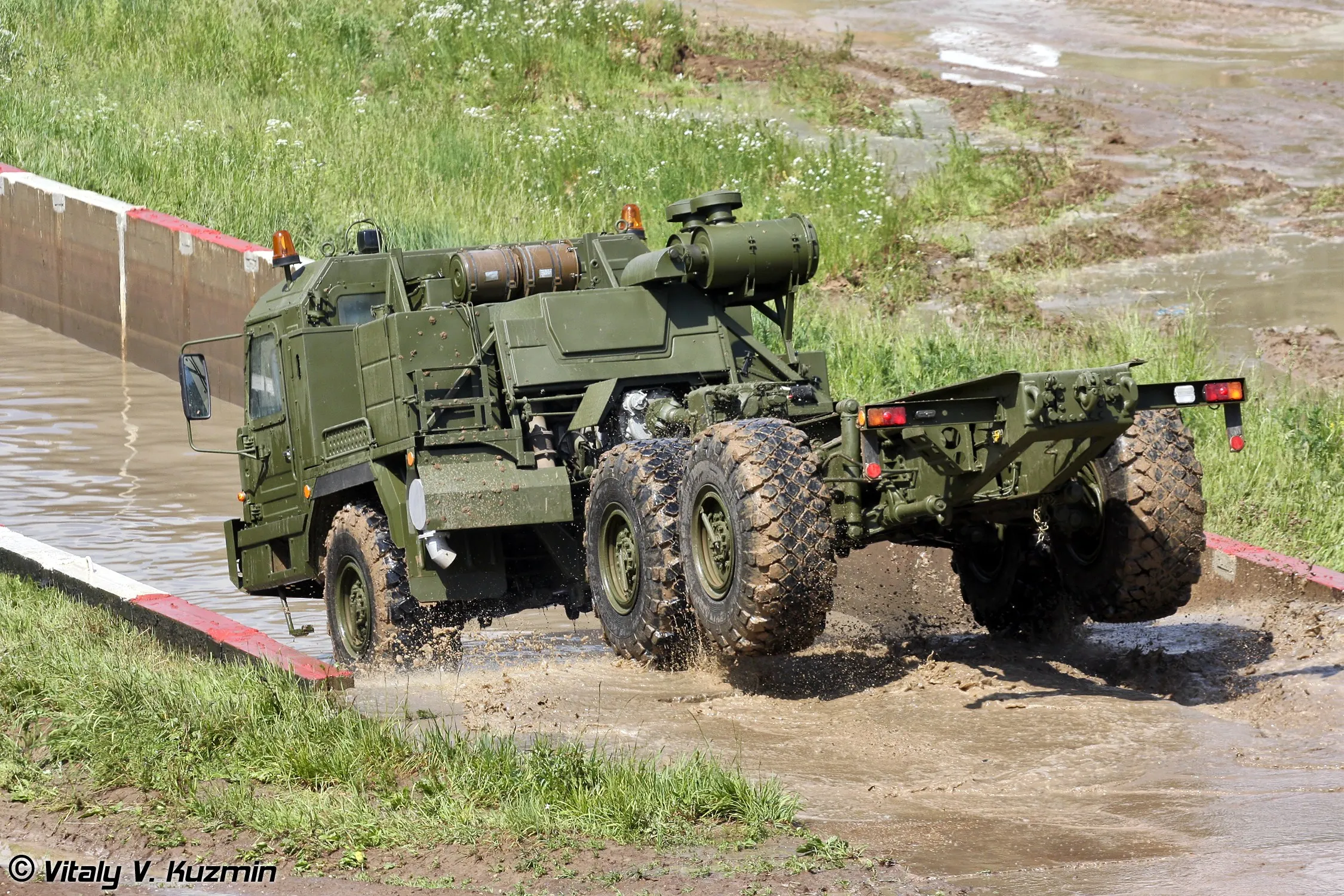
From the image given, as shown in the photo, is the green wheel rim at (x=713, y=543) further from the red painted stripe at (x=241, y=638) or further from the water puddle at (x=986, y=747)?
the red painted stripe at (x=241, y=638)

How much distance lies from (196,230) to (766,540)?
1207 cm

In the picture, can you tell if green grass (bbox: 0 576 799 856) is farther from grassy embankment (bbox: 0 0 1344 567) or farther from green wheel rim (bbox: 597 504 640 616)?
grassy embankment (bbox: 0 0 1344 567)

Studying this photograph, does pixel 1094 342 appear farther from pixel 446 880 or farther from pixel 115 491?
pixel 446 880

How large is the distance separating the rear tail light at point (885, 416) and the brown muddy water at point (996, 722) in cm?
125

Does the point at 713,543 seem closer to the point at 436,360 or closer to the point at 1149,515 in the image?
the point at 1149,515

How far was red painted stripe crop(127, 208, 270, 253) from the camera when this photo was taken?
58.2ft

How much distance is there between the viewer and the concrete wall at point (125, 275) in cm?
1803

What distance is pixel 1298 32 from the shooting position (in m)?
25.2

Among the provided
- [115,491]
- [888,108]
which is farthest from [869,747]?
[888,108]

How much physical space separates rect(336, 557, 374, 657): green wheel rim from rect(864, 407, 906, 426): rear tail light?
12.0 ft

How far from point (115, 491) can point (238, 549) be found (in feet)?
11.3

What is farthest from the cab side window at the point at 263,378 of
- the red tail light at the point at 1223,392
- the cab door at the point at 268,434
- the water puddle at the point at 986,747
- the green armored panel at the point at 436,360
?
the red tail light at the point at 1223,392

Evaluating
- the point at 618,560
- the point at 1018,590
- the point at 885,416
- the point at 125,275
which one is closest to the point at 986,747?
the point at 885,416

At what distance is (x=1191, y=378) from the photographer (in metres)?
13.3
